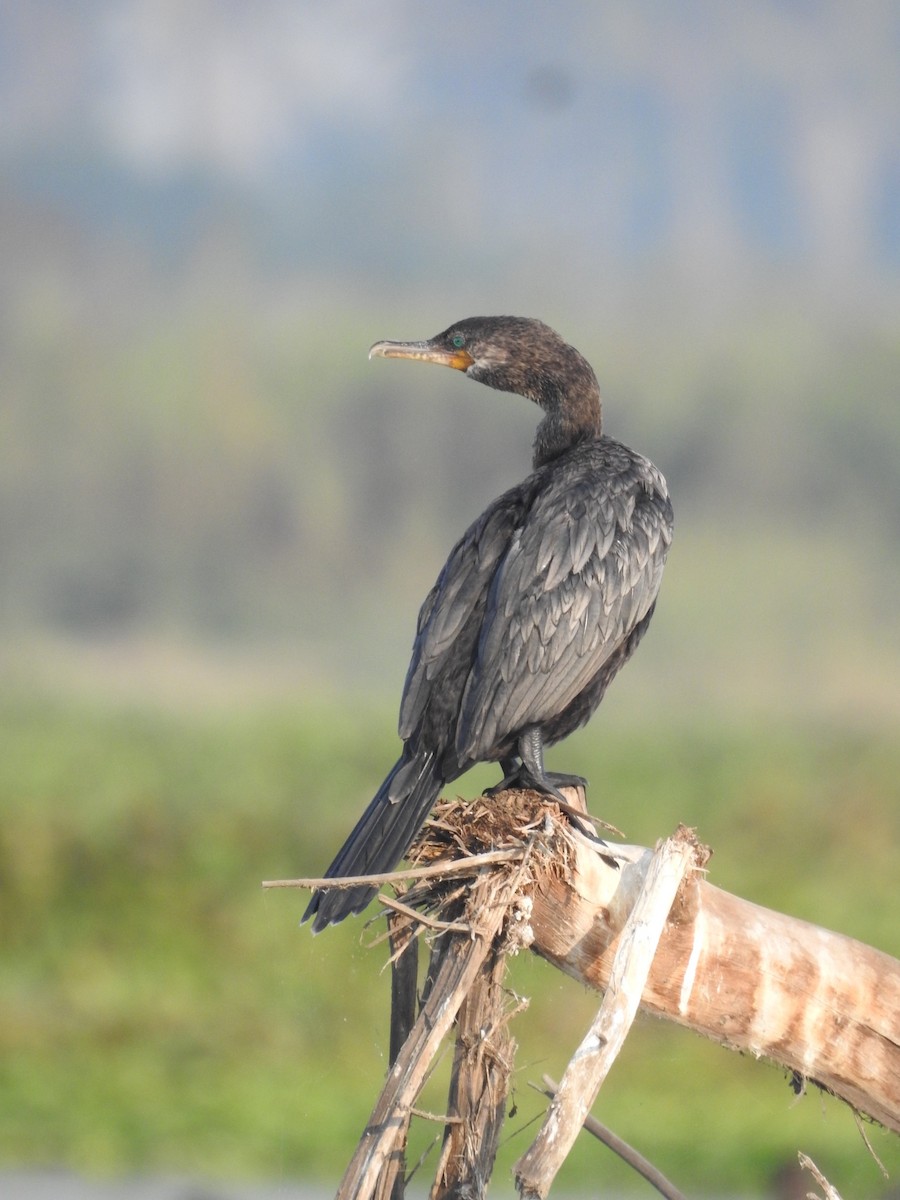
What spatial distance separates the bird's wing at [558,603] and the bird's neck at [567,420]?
1.15ft

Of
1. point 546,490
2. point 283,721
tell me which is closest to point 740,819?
point 283,721

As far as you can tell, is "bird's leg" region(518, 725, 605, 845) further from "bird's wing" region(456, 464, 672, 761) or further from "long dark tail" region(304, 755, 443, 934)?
"long dark tail" region(304, 755, 443, 934)

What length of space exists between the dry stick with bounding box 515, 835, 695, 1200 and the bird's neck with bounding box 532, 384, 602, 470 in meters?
1.37

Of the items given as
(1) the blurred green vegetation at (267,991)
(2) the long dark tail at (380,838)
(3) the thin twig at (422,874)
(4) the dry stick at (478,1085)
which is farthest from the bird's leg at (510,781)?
(1) the blurred green vegetation at (267,991)

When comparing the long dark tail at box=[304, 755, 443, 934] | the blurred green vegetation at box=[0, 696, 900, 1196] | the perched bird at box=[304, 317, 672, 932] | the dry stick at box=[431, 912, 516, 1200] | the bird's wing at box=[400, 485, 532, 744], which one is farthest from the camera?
the blurred green vegetation at box=[0, 696, 900, 1196]

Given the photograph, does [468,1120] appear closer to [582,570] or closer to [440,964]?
[440,964]

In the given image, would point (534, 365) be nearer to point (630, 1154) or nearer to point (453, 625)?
point (453, 625)

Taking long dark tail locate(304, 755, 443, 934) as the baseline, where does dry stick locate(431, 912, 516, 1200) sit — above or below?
below

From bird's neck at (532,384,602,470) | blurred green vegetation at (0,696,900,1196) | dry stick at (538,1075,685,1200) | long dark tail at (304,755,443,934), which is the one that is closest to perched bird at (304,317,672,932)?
long dark tail at (304,755,443,934)

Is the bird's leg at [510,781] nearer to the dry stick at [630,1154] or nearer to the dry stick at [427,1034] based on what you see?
the dry stick at [427,1034]

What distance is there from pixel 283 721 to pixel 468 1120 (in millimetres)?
11398

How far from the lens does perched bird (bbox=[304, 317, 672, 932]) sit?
135 inches

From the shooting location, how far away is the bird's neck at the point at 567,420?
4.09 m

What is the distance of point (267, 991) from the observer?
8992 millimetres
